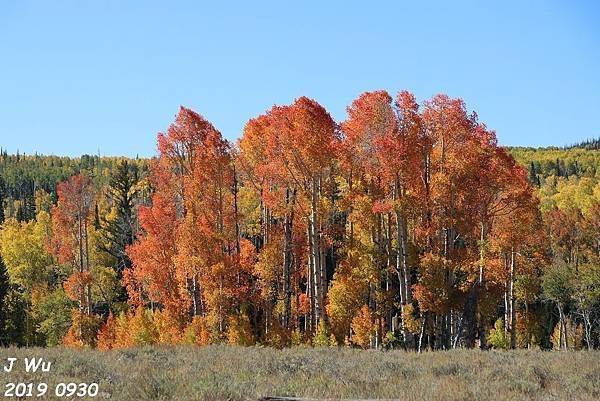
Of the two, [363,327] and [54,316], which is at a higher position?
[363,327]

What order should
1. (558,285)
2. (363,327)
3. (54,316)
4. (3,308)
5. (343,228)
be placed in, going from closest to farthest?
1. (363,327)
2. (343,228)
3. (558,285)
4. (3,308)
5. (54,316)

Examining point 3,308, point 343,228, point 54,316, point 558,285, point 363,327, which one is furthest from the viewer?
point 54,316

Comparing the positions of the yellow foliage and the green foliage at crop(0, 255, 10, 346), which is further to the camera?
the green foliage at crop(0, 255, 10, 346)

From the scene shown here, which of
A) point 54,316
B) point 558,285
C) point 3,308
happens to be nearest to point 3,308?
point 3,308

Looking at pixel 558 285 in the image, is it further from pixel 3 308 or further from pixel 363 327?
pixel 3 308

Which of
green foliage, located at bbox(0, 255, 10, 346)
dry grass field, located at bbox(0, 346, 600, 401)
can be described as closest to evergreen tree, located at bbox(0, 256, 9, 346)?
green foliage, located at bbox(0, 255, 10, 346)

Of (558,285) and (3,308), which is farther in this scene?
(3,308)

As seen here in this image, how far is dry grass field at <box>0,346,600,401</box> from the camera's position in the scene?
1009 centimetres

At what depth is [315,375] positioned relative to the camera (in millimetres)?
12453

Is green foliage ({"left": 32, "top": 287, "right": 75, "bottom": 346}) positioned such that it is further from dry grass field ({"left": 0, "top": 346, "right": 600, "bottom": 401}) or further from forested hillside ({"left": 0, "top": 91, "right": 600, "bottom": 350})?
dry grass field ({"left": 0, "top": 346, "right": 600, "bottom": 401})

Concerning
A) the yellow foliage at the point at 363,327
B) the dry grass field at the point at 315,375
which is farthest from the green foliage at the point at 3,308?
the dry grass field at the point at 315,375

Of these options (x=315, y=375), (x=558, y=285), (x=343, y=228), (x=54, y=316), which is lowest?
(x=54, y=316)

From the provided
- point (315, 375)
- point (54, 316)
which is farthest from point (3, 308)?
point (315, 375)

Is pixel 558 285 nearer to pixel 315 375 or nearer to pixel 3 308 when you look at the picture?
pixel 315 375
